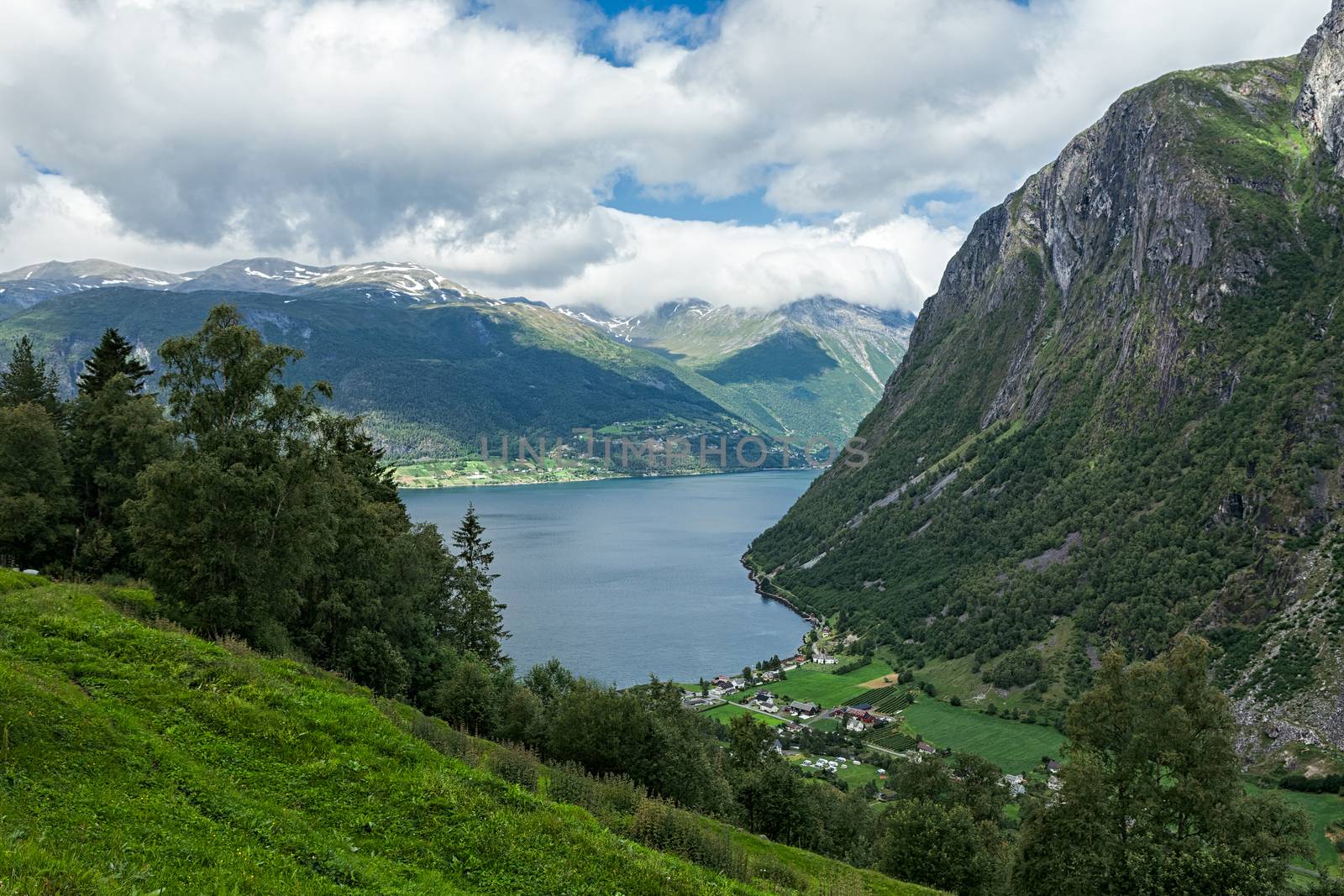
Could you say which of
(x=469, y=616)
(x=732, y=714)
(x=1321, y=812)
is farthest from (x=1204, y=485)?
(x=469, y=616)

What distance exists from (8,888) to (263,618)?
2735 centimetres

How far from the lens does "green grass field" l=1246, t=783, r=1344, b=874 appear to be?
244 ft

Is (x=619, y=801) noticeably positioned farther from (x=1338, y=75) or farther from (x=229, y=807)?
(x=1338, y=75)

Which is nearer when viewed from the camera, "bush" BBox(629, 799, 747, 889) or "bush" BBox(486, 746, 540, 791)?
"bush" BBox(629, 799, 747, 889)

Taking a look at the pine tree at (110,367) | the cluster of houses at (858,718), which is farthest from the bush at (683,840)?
the cluster of houses at (858,718)

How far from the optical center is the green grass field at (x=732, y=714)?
121 m

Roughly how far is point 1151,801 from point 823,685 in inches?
4469

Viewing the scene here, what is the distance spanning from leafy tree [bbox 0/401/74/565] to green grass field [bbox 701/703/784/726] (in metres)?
91.0

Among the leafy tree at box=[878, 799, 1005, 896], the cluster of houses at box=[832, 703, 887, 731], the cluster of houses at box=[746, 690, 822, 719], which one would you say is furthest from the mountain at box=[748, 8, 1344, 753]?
the leafy tree at box=[878, 799, 1005, 896]

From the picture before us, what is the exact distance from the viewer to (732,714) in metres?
123

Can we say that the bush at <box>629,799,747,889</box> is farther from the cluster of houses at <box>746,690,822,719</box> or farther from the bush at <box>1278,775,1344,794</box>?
the cluster of houses at <box>746,690,822,719</box>

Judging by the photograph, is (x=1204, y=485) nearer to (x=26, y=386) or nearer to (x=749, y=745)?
(x=749, y=745)

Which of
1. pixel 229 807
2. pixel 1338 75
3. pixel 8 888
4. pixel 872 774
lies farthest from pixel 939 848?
pixel 1338 75

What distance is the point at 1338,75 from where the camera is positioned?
177750mm
